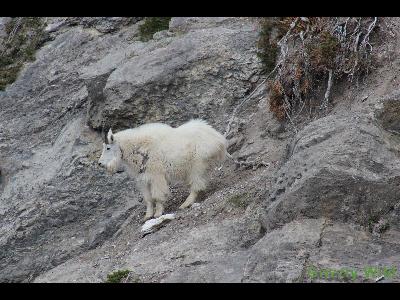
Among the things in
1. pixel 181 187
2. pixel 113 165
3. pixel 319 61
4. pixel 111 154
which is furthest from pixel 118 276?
pixel 319 61

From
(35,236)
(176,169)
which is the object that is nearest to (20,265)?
(35,236)

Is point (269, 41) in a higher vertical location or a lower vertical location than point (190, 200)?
higher

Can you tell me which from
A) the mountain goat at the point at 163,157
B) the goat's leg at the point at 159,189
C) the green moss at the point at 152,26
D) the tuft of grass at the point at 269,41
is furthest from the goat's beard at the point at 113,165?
the green moss at the point at 152,26

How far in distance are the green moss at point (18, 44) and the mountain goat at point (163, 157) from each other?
7148 mm

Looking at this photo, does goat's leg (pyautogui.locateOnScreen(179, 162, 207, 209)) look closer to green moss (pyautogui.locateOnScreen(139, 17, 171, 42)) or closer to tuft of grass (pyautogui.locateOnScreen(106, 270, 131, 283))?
tuft of grass (pyautogui.locateOnScreen(106, 270, 131, 283))

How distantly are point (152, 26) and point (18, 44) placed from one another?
4.39 metres

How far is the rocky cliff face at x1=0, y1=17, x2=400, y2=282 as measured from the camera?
9648mm

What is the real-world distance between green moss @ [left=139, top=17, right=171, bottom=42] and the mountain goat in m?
5.95

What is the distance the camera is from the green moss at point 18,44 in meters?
20.2

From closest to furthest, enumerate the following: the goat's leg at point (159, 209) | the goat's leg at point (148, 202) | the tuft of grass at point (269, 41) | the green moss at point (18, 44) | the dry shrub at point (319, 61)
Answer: the goat's leg at point (159, 209) < the goat's leg at point (148, 202) < the dry shrub at point (319, 61) < the tuft of grass at point (269, 41) < the green moss at point (18, 44)

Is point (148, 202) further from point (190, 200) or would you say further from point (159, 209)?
point (190, 200)

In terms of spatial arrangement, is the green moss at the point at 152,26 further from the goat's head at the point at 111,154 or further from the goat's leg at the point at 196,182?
the goat's leg at the point at 196,182

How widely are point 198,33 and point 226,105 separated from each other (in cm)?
240

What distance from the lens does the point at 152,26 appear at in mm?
19453
